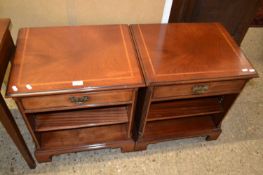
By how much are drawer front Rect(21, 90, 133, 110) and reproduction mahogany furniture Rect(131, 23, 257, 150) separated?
131 mm

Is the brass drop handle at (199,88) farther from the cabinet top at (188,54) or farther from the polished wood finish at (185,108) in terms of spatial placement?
the polished wood finish at (185,108)

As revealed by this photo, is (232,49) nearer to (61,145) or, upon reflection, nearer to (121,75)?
(121,75)

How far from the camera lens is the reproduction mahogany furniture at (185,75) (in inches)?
40.9

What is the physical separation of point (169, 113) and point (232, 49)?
0.46m

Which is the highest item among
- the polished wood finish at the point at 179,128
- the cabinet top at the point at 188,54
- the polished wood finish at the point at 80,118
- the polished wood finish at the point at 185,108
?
the cabinet top at the point at 188,54

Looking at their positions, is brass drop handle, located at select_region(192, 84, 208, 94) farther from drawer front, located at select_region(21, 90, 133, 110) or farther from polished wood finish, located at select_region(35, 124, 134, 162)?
polished wood finish, located at select_region(35, 124, 134, 162)

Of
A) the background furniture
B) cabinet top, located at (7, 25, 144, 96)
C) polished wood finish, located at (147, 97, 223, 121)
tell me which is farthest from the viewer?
the background furniture

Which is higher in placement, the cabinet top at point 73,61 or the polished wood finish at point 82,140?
the cabinet top at point 73,61

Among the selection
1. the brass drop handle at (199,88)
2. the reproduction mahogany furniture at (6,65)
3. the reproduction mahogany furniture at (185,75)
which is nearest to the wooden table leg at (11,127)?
the reproduction mahogany furniture at (6,65)

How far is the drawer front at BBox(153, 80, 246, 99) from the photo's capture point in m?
1.05

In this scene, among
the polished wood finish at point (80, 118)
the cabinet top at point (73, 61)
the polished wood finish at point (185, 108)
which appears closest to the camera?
the cabinet top at point (73, 61)

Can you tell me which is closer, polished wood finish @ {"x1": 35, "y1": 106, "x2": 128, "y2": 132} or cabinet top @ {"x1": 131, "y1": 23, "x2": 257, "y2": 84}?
cabinet top @ {"x1": 131, "y1": 23, "x2": 257, "y2": 84}

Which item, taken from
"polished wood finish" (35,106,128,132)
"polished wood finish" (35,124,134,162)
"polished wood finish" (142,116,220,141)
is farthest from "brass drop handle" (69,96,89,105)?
"polished wood finish" (142,116,220,141)

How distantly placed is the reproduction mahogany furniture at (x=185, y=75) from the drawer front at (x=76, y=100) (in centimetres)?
13
